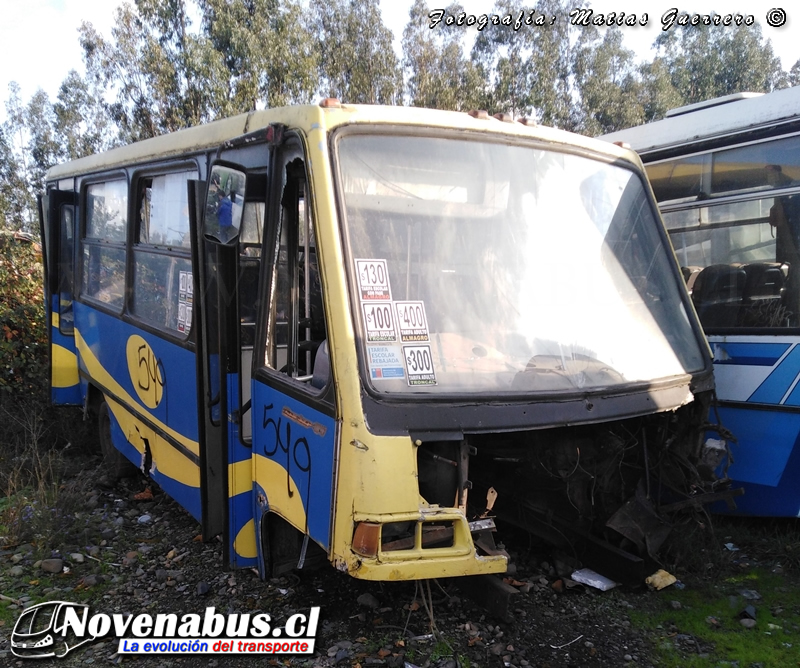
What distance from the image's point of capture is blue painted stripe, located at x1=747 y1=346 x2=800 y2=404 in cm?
440

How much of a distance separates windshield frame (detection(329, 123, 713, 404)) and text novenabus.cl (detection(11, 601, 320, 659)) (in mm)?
1380

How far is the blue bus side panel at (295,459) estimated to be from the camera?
2.89 meters

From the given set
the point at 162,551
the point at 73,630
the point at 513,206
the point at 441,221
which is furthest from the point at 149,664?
the point at 513,206

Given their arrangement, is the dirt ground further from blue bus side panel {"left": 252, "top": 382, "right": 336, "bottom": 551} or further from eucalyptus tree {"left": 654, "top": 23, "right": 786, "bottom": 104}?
eucalyptus tree {"left": 654, "top": 23, "right": 786, "bottom": 104}

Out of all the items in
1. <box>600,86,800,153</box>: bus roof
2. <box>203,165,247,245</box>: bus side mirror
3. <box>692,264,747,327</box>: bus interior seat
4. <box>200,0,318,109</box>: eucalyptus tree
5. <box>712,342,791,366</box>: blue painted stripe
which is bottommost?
<box>712,342,791,366</box>: blue painted stripe

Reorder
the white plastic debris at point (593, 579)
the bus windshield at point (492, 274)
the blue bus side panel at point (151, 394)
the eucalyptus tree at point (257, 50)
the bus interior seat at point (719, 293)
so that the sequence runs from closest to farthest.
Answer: the bus windshield at point (492, 274), the white plastic debris at point (593, 579), the blue bus side panel at point (151, 394), the bus interior seat at point (719, 293), the eucalyptus tree at point (257, 50)

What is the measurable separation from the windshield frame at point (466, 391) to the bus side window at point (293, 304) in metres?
0.38

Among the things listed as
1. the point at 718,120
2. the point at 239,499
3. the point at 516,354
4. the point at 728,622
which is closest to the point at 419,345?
the point at 516,354

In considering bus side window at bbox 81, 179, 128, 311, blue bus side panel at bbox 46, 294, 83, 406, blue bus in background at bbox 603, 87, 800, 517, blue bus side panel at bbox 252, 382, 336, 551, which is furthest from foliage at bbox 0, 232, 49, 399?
blue bus in background at bbox 603, 87, 800, 517

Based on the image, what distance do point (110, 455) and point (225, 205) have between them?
147 inches

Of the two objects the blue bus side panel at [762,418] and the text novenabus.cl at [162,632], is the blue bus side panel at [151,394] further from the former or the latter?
the blue bus side panel at [762,418]

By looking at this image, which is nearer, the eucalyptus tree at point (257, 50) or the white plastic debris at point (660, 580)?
the white plastic debris at point (660, 580)

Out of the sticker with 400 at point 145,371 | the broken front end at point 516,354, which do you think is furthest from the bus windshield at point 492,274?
the sticker with 400 at point 145,371

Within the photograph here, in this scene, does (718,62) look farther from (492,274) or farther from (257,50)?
(492,274)
